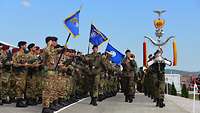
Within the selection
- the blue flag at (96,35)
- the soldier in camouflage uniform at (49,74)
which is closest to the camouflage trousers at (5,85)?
the soldier in camouflage uniform at (49,74)

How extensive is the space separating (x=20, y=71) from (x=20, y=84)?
1.28 ft

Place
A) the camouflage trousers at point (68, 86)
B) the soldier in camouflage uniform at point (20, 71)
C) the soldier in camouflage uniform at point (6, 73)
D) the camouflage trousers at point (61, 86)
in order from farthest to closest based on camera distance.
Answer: the camouflage trousers at point (68, 86) → the soldier in camouflage uniform at point (6, 73) → the soldier in camouflage uniform at point (20, 71) → the camouflage trousers at point (61, 86)

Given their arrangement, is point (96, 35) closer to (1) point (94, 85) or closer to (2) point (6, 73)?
(1) point (94, 85)

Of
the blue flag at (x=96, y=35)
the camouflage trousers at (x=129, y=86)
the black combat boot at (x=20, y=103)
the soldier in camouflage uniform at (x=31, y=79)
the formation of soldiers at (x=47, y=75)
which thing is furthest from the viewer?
the blue flag at (x=96, y=35)

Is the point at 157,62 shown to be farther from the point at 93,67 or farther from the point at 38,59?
the point at 38,59

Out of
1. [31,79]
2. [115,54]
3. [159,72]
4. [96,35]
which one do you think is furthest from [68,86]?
[115,54]

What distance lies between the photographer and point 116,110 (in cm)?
1439

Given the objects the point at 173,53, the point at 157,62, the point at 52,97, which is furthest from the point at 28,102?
the point at 173,53

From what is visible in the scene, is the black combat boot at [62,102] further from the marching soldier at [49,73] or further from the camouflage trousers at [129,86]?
the camouflage trousers at [129,86]

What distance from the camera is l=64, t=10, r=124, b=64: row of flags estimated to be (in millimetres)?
14516

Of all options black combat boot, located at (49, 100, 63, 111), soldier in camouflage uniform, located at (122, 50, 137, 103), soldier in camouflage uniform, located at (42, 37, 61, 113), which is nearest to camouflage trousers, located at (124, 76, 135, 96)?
soldier in camouflage uniform, located at (122, 50, 137, 103)

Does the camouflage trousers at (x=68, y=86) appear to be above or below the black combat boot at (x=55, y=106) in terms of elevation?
above

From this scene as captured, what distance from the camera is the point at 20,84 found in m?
14.8

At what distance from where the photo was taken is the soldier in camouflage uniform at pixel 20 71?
48.0ft
